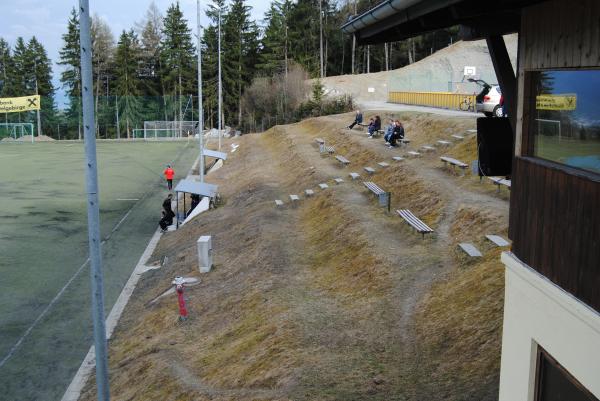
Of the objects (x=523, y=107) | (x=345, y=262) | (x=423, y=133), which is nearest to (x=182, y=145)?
(x=423, y=133)

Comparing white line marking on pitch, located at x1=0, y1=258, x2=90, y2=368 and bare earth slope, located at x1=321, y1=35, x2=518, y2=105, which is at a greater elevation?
bare earth slope, located at x1=321, y1=35, x2=518, y2=105

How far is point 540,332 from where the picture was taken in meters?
4.96

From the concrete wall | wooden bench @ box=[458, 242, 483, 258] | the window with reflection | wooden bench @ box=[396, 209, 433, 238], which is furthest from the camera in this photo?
wooden bench @ box=[396, 209, 433, 238]

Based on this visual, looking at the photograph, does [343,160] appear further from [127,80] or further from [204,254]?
[127,80]

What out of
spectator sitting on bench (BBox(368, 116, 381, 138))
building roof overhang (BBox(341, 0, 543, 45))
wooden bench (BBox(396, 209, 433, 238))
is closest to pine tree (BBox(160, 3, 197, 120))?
spectator sitting on bench (BBox(368, 116, 381, 138))

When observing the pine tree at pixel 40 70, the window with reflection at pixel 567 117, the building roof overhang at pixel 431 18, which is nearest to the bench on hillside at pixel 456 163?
the building roof overhang at pixel 431 18

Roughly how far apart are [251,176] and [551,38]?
28254 mm

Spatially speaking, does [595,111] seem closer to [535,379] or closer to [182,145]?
[535,379]

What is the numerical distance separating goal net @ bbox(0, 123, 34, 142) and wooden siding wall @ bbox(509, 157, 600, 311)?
251ft

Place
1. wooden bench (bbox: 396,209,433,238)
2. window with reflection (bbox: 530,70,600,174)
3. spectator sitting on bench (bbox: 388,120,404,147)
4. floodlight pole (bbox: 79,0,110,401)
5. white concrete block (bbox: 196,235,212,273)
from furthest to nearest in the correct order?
spectator sitting on bench (bbox: 388,120,404,147) < white concrete block (bbox: 196,235,212,273) < wooden bench (bbox: 396,209,433,238) < floodlight pole (bbox: 79,0,110,401) < window with reflection (bbox: 530,70,600,174)

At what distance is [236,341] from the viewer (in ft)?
39.5

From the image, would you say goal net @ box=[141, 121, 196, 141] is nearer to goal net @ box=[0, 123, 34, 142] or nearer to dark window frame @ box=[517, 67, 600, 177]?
goal net @ box=[0, 123, 34, 142]

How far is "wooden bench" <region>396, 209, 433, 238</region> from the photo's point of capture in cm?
1507

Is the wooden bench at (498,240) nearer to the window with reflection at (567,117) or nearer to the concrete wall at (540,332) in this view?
the concrete wall at (540,332)
